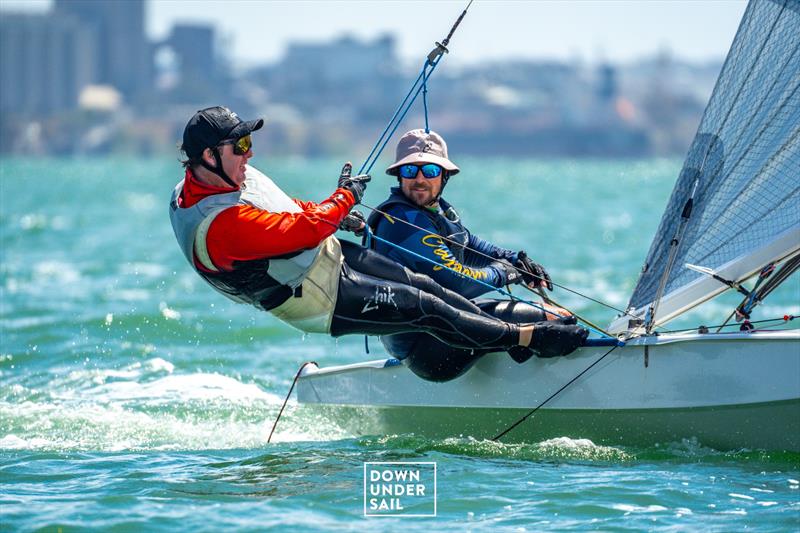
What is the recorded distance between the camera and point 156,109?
5625 inches

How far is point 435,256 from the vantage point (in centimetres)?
629

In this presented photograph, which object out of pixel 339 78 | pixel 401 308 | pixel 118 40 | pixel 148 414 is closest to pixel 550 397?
pixel 401 308

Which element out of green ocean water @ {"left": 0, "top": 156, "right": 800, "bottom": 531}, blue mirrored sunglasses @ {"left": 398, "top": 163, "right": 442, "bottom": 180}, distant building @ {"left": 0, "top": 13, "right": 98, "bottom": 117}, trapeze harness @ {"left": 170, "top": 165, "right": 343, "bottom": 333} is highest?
distant building @ {"left": 0, "top": 13, "right": 98, "bottom": 117}

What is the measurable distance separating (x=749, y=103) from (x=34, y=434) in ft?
13.0

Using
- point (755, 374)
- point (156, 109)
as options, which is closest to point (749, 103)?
point (755, 374)

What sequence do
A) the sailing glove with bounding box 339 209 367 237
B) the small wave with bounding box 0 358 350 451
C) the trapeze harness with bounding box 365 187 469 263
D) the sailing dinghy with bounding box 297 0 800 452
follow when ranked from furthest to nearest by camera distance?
the small wave with bounding box 0 358 350 451, the trapeze harness with bounding box 365 187 469 263, the sailing glove with bounding box 339 209 367 237, the sailing dinghy with bounding box 297 0 800 452

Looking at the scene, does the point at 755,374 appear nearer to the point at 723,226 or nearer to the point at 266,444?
the point at 723,226

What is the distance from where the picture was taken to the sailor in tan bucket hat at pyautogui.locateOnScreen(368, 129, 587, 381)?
6.30 meters

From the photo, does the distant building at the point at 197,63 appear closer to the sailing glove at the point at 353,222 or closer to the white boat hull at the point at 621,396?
the white boat hull at the point at 621,396

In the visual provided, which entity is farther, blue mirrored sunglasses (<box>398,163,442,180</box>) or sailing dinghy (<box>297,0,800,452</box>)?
blue mirrored sunglasses (<box>398,163,442,180</box>)

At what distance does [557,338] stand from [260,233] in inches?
59.2

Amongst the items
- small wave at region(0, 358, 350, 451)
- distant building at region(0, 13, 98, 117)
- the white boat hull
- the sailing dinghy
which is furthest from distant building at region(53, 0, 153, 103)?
the sailing dinghy

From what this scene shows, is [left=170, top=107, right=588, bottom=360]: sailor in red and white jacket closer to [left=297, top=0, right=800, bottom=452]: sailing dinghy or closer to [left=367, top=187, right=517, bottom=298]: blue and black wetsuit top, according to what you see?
[left=367, top=187, right=517, bottom=298]: blue and black wetsuit top

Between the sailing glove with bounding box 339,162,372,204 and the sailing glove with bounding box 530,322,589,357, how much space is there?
104 centimetres
